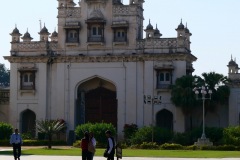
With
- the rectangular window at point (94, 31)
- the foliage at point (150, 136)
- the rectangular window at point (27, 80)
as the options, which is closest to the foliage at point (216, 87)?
the foliage at point (150, 136)

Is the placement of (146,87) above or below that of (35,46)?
below

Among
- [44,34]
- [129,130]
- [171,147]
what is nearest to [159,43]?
[129,130]

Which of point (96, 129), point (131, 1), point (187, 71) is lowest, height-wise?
point (96, 129)

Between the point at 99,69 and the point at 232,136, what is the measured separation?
49.3ft

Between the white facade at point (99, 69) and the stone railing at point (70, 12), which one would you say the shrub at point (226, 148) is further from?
the stone railing at point (70, 12)

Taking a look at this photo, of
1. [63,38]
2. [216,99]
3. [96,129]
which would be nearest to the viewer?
[96,129]

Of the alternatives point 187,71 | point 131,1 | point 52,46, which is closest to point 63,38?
point 52,46

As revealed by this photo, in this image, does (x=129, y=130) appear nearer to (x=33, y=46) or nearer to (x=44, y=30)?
(x=33, y=46)

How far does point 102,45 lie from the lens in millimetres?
61344

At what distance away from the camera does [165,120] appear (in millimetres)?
61156

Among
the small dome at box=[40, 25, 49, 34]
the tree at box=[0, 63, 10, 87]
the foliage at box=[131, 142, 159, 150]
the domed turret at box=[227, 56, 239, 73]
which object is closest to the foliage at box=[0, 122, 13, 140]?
the small dome at box=[40, 25, 49, 34]

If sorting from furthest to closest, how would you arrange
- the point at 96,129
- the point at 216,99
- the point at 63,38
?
the point at 63,38 → the point at 216,99 → the point at 96,129

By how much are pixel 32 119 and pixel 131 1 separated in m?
14.1

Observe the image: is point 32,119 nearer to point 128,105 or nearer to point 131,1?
point 128,105
